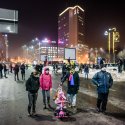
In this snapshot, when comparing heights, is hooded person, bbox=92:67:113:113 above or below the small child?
above

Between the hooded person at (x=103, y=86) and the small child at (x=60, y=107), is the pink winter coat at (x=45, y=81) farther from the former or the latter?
the hooded person at (x=103, y=86)

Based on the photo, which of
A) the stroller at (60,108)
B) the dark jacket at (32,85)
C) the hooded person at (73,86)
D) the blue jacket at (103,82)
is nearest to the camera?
the stroller at (60,108)

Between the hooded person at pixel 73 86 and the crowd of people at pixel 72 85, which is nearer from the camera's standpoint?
the crowd of people at pixel 72 85

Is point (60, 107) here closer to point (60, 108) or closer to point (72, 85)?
point (60, 108)

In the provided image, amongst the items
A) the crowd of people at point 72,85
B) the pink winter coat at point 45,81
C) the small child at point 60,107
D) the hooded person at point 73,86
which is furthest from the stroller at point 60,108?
the pink winter coat at point 45,81

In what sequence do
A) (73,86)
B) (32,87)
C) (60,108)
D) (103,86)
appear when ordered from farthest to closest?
(73,86), (103,86), (32,87), (60,108)

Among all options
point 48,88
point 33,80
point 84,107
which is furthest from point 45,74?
point 84,107

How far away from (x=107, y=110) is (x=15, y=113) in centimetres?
355

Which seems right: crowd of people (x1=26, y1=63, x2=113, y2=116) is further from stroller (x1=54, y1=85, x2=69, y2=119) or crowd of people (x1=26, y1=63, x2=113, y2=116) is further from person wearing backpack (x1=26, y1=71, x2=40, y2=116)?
stroller (x1=54, y1=85, x2=69, y2=119)

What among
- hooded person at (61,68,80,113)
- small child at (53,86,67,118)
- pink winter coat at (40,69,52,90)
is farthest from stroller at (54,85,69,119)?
pink winter coat at (40,69,52,90)

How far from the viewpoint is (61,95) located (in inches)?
436

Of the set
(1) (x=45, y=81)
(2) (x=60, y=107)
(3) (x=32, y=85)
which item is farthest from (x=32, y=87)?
(1) (x=45, y=81)

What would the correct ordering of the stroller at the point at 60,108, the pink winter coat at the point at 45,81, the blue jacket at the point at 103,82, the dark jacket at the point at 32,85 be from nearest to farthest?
the stroller at the point at 60,108 < the dark jacket at the point at 32,85 < the blue jacket at the point at 103,82 < the pink winter coat at the point at 45,81

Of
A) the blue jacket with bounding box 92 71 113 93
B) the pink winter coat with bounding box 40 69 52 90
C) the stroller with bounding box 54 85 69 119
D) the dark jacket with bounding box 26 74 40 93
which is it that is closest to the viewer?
the stroller with bounding box 54 85 69 119
